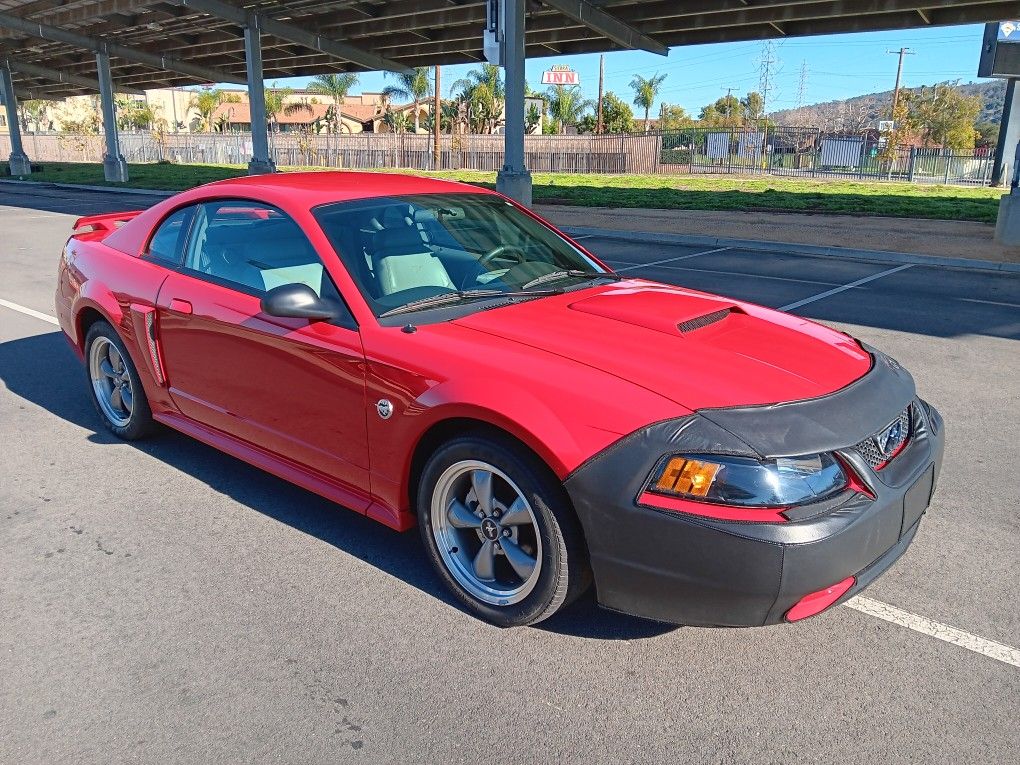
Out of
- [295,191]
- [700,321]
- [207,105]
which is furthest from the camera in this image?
[207,105]

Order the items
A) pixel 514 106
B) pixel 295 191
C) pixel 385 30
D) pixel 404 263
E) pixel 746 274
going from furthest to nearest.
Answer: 1. pixel 385 30
2. pixel 514 106
3. pixel 746 274
4. pixel 295 191
5. pixel 404 263

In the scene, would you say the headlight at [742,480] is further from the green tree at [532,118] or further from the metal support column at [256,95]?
the green tree at [532,118]

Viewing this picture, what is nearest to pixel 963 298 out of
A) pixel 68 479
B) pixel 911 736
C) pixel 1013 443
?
pixel 1013 443

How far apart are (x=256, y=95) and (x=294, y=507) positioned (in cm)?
3133

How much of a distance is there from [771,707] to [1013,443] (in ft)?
11.0

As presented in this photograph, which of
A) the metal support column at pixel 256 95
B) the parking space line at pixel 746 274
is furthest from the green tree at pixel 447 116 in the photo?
the parking space line at pixel 746 274

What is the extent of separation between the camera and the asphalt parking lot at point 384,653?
2.58 meters

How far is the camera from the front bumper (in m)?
2.57

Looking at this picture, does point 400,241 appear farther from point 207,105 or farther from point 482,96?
point 207,105

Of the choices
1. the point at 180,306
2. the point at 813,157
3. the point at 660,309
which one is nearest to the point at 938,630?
the point at 660,309

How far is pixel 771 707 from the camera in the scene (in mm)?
2725

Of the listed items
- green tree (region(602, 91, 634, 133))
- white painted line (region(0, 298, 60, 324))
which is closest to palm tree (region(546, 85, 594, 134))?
green tree (region(602, 91, 634, 133))

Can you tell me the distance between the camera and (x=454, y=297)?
3.68 metres

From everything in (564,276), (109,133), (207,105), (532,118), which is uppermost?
(207,105)
